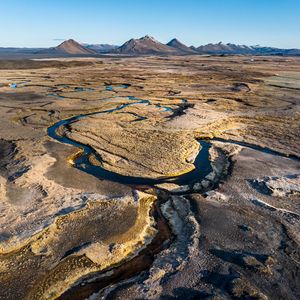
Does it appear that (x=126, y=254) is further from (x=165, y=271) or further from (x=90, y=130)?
(x=90, y=130)

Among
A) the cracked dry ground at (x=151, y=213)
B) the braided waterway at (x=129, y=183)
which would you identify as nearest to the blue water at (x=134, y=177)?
the braided waterway at (x=129, y=183)

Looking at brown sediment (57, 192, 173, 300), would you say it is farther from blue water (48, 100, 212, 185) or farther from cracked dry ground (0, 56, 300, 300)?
blue water (48, 100, 212, 185)

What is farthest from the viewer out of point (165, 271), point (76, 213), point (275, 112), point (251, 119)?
point (275, 112)

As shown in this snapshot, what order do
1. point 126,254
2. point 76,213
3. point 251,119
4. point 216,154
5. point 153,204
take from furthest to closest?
point 251,119
point 216,154
point 153,204
point 76,213
point 126,254

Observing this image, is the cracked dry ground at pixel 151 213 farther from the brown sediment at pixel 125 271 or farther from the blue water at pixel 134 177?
the blue water at pixel 134 177

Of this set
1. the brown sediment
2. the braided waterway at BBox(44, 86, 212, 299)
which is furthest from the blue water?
the brown sediment

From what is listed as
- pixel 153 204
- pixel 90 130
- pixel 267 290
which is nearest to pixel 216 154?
pixel 153 204

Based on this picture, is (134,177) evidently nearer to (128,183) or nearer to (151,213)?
(128,183)
